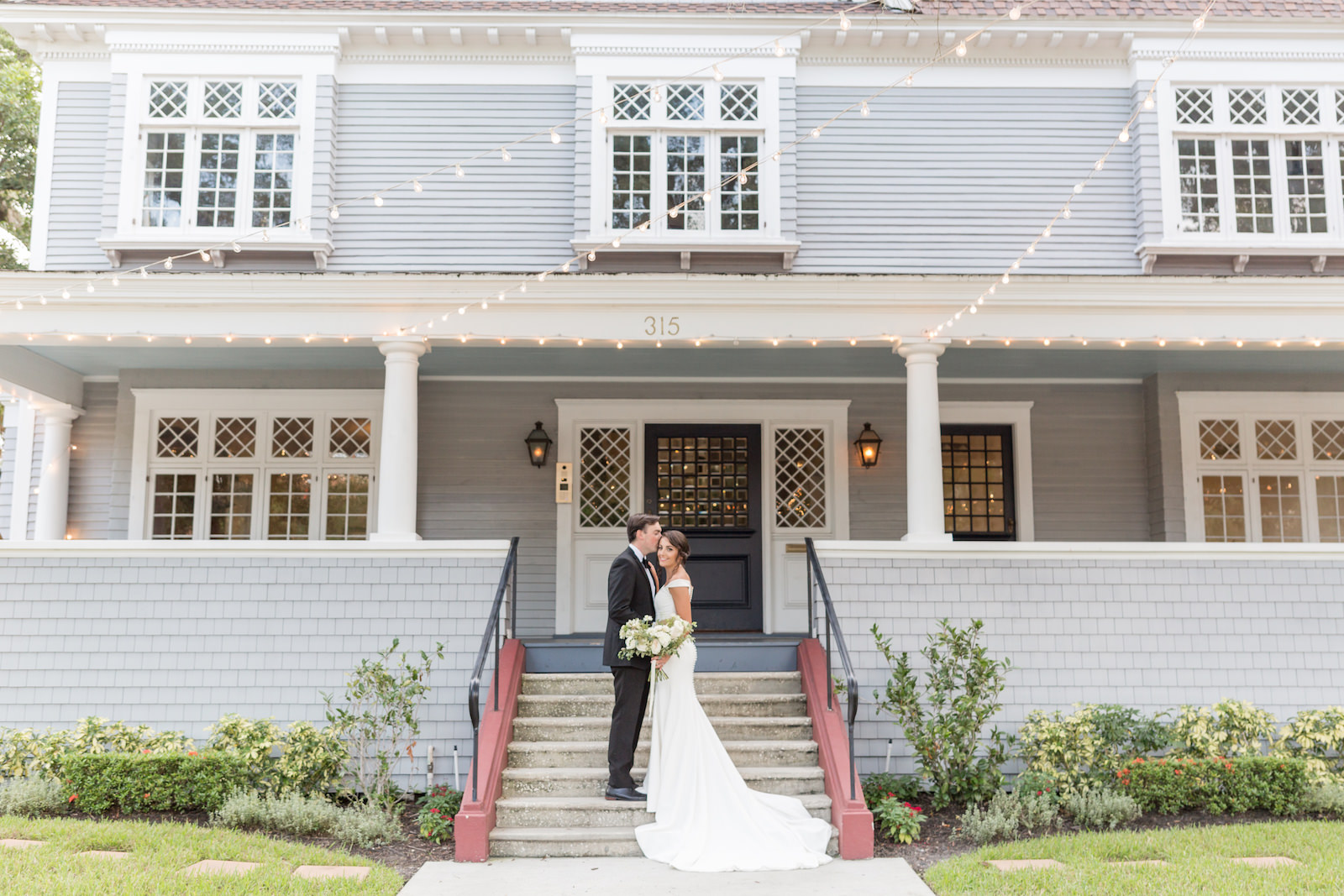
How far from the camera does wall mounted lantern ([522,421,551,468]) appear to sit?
9.36 metres

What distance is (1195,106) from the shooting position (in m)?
9.47

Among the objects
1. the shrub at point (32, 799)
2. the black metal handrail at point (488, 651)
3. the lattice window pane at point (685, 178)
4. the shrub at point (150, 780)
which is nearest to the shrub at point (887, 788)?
the black metal handrail at point (488, 651)

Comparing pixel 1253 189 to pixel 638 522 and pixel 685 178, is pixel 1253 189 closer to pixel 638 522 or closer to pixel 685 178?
pixel 685 178

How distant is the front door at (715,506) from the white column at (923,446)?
2357 mm

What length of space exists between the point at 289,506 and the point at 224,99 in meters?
4.00

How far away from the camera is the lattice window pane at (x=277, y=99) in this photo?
9289 mm

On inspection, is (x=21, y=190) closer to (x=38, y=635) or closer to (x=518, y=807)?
(x=38, y=635)

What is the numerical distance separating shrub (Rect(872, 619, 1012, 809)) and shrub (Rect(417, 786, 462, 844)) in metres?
2.87

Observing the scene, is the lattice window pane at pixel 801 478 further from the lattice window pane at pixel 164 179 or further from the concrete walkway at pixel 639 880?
the lattice window pane at pixel 164 179

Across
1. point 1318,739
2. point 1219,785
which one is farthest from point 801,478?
point 1318,739

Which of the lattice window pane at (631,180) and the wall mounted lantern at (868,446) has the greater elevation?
the lattice window pane at (631,180)

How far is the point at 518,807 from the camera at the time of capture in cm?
580

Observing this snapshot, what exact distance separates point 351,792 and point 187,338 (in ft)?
12.1

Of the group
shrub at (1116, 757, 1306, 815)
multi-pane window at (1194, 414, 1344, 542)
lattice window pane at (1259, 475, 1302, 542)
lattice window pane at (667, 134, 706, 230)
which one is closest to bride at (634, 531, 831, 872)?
shrub at (1116, 757, 1306, 815)
